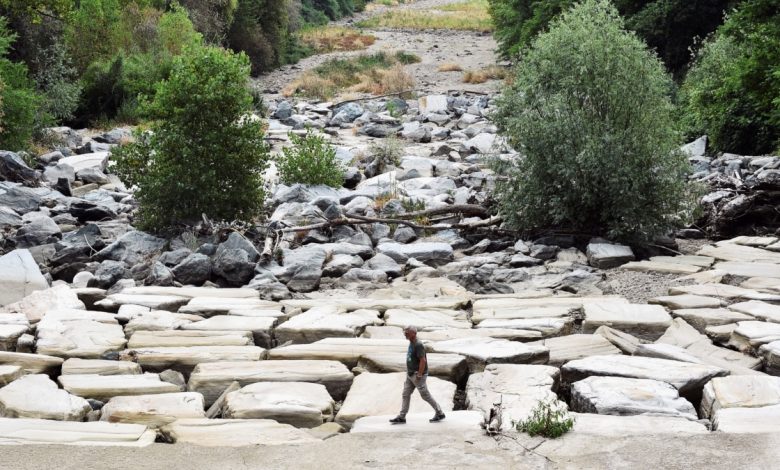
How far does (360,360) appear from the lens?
575 centimetres

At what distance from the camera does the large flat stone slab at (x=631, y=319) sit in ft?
21.0

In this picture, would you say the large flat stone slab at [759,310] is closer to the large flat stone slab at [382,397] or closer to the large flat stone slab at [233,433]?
the large flat stone slab at [382,397]

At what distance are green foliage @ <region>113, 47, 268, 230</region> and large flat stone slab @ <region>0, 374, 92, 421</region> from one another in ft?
17.0

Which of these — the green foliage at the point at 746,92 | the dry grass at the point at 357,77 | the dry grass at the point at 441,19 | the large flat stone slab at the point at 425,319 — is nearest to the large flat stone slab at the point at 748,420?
the large flat stone slab at the point at 425,319

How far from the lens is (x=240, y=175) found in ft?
34.4

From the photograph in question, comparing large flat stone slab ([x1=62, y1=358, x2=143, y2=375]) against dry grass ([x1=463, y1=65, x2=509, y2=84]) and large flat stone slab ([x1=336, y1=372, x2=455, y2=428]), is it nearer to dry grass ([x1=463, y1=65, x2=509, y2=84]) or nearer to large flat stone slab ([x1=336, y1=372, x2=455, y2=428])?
large flat stone slab ([x1=336, y1=372, x2=455, y2=428])

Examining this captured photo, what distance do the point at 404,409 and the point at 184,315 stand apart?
3056 mm

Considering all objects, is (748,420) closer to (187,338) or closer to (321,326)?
(321,326)

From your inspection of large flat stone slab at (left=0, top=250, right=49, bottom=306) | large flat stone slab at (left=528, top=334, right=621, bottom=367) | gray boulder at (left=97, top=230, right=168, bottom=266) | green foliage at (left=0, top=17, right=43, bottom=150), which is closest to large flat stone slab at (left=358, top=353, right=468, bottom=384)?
large flat stone slab at (left=528, top=334, right=621, bottom=367)

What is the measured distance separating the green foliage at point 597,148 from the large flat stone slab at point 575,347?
335 centimetres

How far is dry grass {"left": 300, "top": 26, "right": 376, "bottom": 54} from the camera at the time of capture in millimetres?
42906

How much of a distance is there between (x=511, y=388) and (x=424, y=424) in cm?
78

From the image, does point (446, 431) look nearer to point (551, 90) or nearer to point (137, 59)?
point (551, 90)

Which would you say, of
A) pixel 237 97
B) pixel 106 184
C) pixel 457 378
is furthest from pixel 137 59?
pixel 457 378
